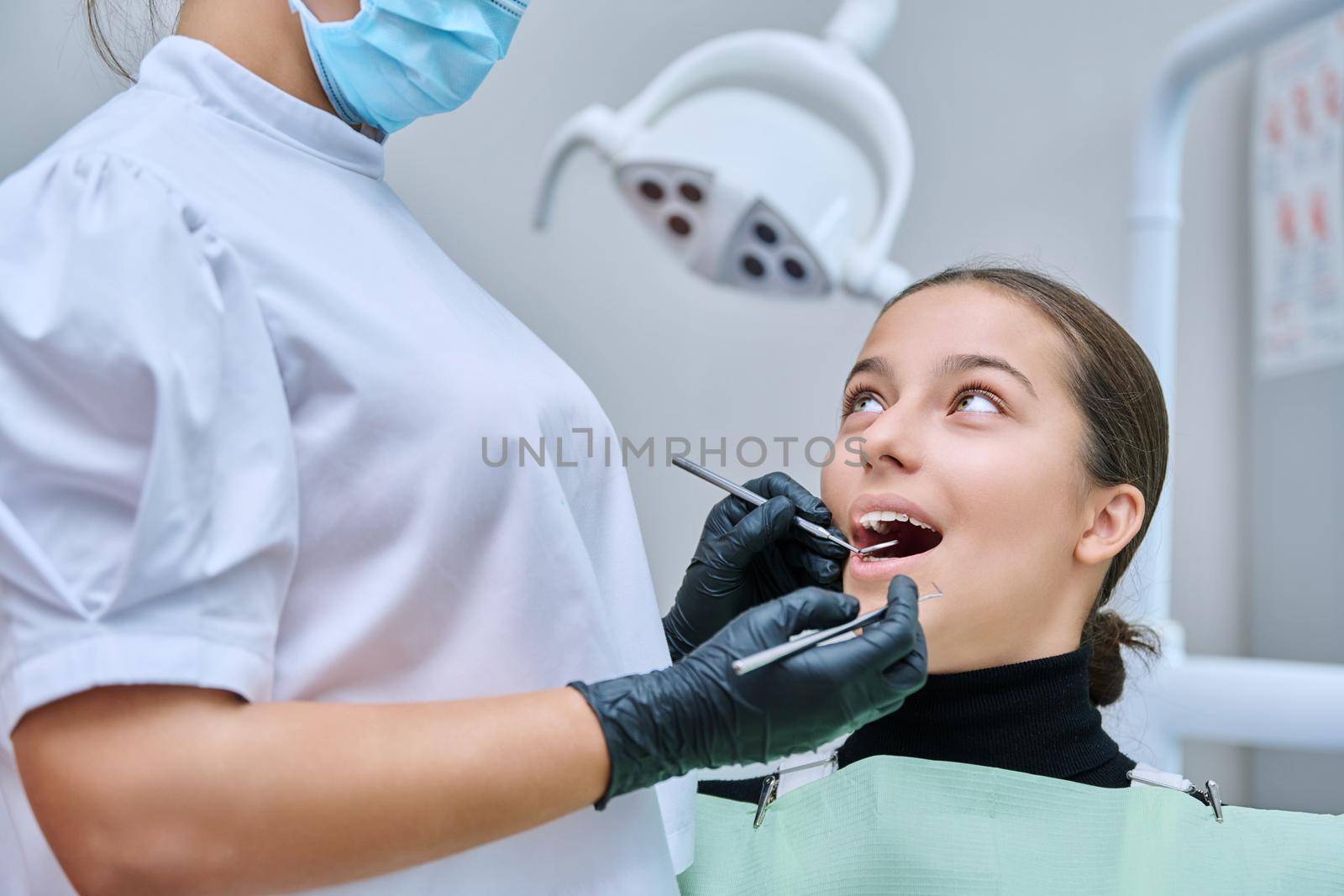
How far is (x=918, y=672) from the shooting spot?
0.82m

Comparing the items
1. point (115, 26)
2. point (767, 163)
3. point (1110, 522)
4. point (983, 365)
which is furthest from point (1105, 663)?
point (115, 26)

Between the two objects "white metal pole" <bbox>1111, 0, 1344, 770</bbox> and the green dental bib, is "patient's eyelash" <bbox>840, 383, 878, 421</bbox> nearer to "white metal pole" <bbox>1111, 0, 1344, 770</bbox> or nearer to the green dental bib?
the green dental bib

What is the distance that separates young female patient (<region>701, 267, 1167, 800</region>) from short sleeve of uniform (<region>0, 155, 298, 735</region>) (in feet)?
2.12

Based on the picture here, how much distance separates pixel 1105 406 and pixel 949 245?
1.13 meters

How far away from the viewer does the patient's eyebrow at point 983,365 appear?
1.17m

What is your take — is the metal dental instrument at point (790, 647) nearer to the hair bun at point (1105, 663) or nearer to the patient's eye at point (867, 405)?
the patient's eye at point (867, 405)

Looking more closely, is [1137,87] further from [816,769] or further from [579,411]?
[579,411]

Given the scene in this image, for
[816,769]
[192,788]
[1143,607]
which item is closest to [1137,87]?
[1143,607]

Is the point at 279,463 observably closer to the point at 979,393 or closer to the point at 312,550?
the point at 312,550

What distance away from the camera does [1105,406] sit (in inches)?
48.0

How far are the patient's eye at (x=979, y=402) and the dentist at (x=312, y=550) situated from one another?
0.35m

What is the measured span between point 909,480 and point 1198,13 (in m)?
1.71

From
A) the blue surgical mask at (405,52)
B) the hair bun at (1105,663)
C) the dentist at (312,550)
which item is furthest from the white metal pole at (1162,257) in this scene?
the blue surgical mask at (405,52)

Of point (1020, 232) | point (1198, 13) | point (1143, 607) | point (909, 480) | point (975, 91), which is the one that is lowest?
point (1143, 607)
